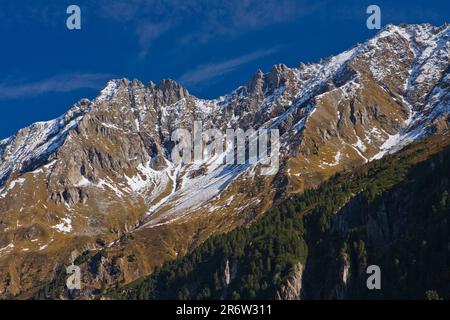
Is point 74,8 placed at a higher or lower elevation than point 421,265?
higher

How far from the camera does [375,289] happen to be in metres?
191

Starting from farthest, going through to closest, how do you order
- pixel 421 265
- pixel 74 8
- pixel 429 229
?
1. pixel 429 229
2. pixel 421 265
3. pixel 74 8

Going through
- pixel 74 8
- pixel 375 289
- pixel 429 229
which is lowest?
pixel 375 289
